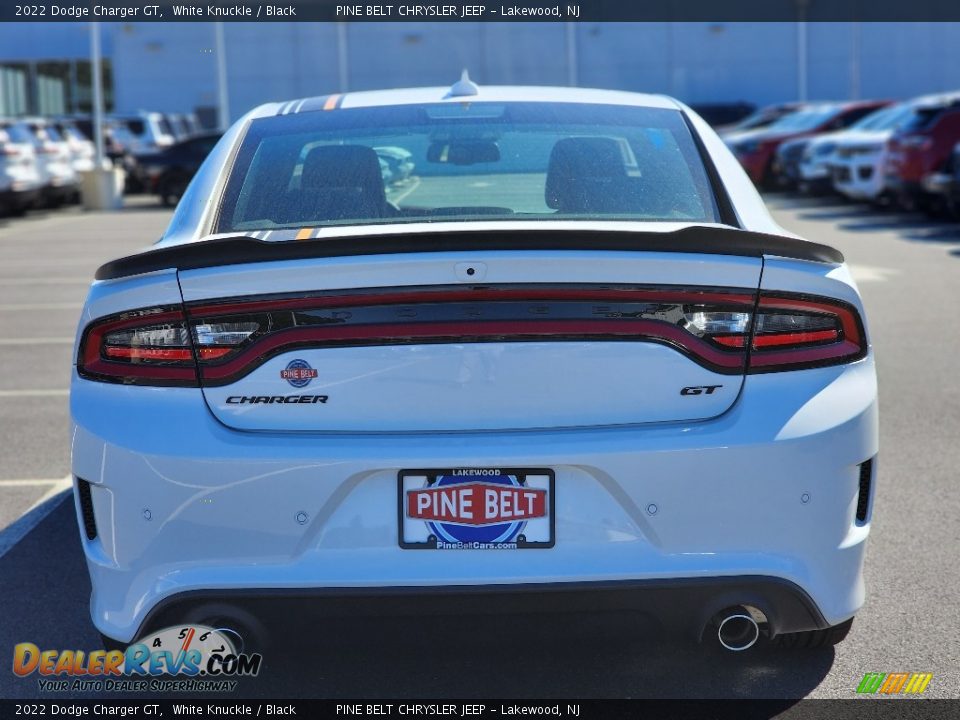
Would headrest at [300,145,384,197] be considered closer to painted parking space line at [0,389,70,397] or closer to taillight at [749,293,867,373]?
taillight at [749,293,867,373]

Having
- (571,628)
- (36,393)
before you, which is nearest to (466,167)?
(571,628)

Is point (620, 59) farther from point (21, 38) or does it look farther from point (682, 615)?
point (682, 615)


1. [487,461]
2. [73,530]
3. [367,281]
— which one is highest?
[367,281]

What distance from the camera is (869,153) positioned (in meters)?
20.8

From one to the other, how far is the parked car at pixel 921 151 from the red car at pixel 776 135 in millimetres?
6669

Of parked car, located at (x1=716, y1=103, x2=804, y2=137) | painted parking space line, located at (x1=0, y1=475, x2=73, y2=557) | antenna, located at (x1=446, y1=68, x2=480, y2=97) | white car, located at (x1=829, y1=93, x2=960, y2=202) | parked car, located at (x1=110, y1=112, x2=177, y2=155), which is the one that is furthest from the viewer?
parked car, located at (x1=110, y1=112, x2=177, y2=155)

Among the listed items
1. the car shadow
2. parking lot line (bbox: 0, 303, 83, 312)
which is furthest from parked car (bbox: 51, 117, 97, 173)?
the car shadow

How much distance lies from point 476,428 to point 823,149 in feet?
69.9

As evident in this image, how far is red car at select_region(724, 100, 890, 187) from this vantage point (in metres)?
26.5

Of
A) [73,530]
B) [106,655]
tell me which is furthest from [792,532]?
[73,530]

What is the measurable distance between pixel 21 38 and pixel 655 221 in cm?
5113

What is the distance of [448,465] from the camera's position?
2.94 meters

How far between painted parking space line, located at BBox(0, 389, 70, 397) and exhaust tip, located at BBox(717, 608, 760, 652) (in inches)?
215

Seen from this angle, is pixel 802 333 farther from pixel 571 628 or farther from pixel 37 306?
pixel 37 306
